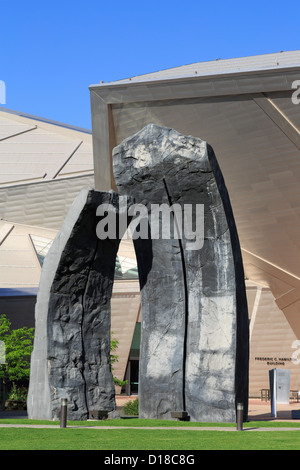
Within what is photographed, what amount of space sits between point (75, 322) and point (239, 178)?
18.5 m

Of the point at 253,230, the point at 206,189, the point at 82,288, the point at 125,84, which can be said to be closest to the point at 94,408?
the point at 82,288

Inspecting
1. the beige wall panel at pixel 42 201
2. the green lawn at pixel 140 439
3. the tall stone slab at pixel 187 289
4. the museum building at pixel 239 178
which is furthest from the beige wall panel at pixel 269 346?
the green lawn at pixel 140 439

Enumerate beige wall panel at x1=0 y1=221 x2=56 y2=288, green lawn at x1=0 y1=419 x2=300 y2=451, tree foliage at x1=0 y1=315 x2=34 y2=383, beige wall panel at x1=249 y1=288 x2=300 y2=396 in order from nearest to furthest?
green lawn at x1=0 y1=419 x2=300 y2=451 → tree foliage at x1=0 y1=315 x2=34 y2=383 → beige wall panel at x1=249 y1=288 x2=300 y2=396 → beige wall panel at x1=0 y1=221 x2=56 y2=288

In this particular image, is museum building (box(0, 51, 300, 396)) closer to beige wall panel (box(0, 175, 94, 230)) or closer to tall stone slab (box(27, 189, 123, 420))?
beige wall panel (box(0, 175, 94, 230))

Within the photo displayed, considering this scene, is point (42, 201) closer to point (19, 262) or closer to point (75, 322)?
point (19, 262)

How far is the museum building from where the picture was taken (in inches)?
1262

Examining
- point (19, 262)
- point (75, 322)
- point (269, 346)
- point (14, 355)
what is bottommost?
Answer: point (269, 346)

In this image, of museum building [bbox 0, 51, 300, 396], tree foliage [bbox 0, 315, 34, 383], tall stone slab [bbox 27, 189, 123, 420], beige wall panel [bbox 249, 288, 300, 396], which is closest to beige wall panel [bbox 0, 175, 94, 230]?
museum building [bbox 0, 51, 300, 396]

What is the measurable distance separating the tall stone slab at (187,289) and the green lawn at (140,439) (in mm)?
3833

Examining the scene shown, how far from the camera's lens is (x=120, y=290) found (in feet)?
130

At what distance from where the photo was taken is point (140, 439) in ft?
41.7

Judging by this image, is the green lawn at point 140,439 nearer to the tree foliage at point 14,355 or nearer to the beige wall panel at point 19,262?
the tree foliage at point 14,355

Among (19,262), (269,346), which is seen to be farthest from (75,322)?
(19,262)

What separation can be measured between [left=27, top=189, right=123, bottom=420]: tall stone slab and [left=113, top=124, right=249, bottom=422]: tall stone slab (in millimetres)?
→ 1369
